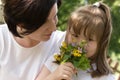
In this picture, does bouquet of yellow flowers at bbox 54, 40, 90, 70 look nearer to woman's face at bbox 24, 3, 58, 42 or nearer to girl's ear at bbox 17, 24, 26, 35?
woman's face at bbox 24, 3, 58, 42

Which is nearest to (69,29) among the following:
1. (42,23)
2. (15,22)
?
(42,23)

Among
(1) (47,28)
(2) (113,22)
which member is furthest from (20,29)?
(2) (113,22)

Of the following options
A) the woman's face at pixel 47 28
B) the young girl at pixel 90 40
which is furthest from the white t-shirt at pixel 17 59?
the woman's face at pixel 47 28

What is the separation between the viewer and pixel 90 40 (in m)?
1.77

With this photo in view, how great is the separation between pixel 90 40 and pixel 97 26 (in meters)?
0.09

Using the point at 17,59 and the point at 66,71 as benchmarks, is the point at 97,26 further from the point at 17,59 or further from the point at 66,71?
the point at 17,59

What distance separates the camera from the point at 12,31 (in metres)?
1.82

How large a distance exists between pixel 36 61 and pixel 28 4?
1.27 ft

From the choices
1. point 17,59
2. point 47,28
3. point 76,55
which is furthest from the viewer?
point 17,59

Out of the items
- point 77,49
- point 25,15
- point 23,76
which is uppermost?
point 25,15

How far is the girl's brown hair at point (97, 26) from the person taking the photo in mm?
1758

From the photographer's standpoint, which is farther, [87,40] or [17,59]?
[17,59]

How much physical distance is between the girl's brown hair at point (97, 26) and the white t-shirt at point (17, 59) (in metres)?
0.27

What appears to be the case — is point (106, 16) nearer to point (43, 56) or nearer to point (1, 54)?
point (43, 56)
